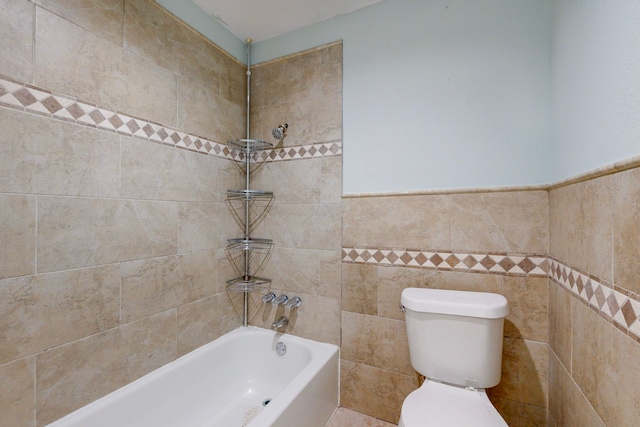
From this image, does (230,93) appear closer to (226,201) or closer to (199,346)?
(226,201)

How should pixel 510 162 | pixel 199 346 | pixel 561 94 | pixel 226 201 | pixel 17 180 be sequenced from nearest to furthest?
1. pixel 17 180
2. pixel 561 94
3. pixel 510 162
4. pixel 199 346
5. pixel 226 201

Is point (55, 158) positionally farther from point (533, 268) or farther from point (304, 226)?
point (533, 268)

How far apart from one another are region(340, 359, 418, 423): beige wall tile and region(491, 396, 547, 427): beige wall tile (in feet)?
1.32

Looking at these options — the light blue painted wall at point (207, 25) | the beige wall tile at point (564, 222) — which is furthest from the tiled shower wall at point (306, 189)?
the beige wall tile at point (564, 222)

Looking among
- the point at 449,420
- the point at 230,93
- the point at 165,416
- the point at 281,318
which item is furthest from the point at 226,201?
the point at 449,420

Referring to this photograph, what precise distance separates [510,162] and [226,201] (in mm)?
1665

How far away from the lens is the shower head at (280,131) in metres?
1.80

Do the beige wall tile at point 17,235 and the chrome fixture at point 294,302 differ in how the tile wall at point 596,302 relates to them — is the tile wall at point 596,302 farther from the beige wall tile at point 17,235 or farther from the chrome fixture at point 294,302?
the beige wall tile at point 17,235

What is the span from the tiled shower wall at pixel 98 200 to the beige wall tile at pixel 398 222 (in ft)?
2.99

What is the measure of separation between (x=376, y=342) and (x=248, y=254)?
106 cm

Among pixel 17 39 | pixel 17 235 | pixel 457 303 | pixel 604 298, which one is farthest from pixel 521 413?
pixel 17 39

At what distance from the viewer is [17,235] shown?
37.7 inches

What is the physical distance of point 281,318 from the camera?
1.83 metres

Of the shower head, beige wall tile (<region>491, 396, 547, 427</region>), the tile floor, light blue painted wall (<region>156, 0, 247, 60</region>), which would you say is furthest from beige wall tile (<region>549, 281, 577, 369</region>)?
light blue painted wall (<region>156, 0, 247, 60</region>)
